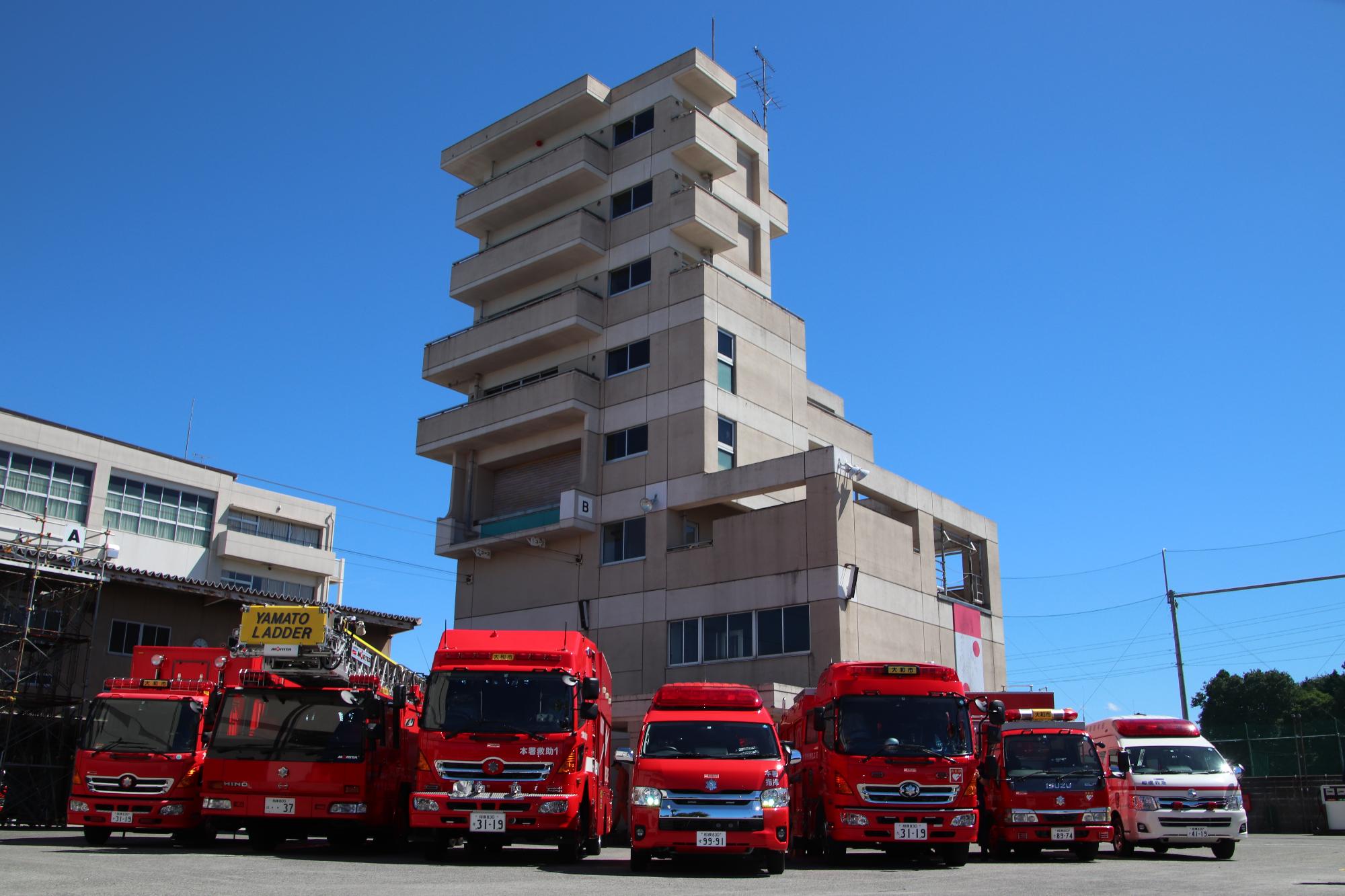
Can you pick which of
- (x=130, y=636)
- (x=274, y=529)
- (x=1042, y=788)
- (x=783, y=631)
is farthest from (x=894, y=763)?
(x=274, y=529)

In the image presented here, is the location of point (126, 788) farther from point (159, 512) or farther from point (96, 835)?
point (159, 512)

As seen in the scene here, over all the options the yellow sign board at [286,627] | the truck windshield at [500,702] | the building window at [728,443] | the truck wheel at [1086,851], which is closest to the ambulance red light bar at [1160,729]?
the truck wheel at [1086,851]

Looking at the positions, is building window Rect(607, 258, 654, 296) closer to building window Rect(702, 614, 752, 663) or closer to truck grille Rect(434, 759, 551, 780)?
building window Rect(702, 614, 752, 663)

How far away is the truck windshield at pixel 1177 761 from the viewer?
70.2ft

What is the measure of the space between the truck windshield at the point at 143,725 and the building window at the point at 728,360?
2539 centimetres

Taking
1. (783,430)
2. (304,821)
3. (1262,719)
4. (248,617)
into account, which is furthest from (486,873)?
(1262,719)

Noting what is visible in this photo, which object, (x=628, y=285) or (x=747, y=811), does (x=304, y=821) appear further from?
(x=628, y=285)

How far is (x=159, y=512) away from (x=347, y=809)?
129 ft

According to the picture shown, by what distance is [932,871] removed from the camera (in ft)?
55.3

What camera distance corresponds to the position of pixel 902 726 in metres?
18.3

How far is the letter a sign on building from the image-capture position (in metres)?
43.0

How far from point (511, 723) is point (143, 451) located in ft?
137

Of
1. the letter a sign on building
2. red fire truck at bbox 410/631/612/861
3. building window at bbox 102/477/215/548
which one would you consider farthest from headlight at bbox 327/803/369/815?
building window at bbox 102/477/215/548

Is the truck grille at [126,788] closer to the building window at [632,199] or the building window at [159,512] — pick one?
the building window at [632,199]
